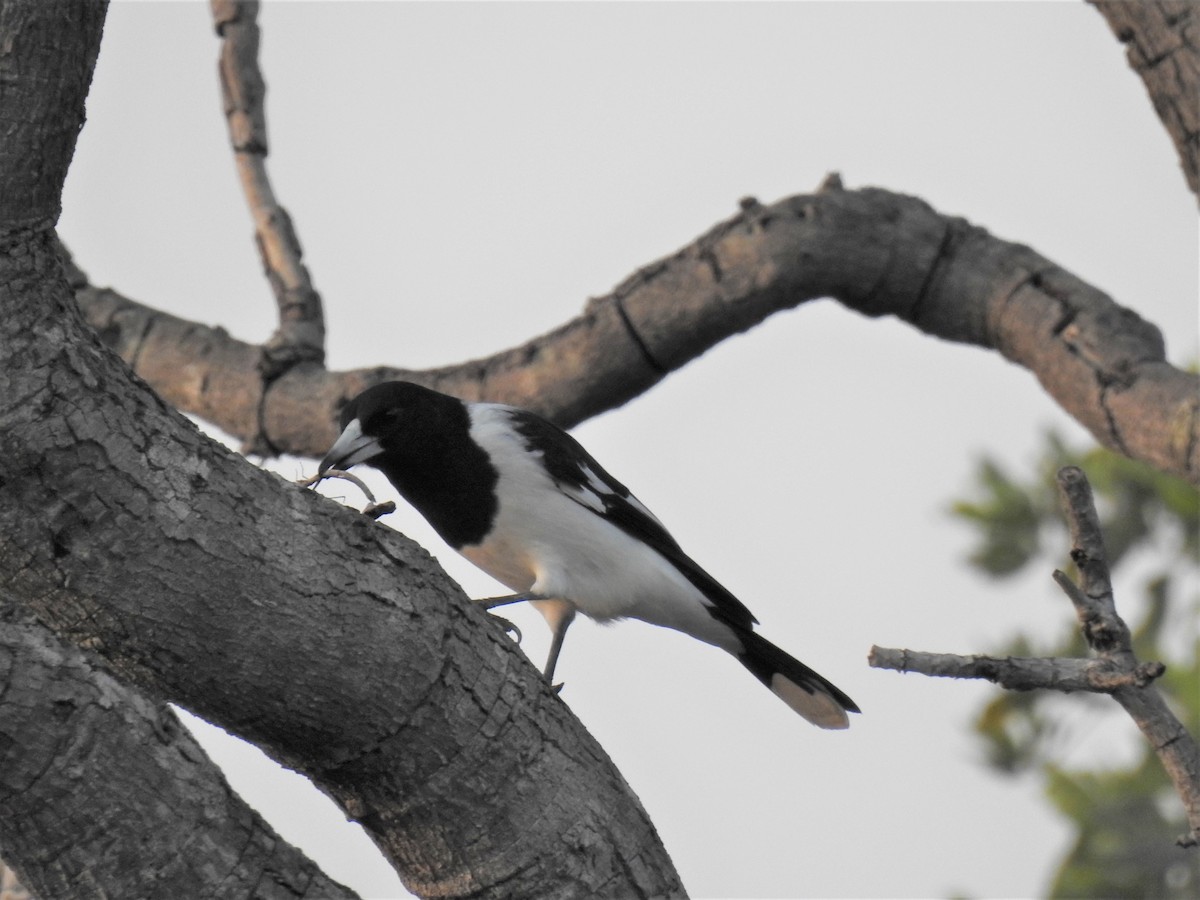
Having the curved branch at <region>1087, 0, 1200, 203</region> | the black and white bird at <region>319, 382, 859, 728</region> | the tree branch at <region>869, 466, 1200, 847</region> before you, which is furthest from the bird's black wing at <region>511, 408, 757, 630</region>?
the tree branch at <region>869, 466, 1200, 847</region>

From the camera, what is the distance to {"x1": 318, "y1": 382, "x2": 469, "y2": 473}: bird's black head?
15.1 feet

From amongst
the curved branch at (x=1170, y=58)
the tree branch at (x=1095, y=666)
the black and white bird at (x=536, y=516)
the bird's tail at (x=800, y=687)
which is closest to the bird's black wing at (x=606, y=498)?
the black and white bird at (x=536, y=516)

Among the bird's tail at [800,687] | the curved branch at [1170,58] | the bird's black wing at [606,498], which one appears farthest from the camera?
the bird's tail at [800,687]

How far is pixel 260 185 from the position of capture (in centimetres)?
508

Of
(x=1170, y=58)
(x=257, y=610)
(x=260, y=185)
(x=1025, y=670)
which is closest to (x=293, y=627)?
(x=257, y=610)

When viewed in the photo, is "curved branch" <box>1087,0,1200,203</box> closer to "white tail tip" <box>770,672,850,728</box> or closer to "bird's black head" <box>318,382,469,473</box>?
"white tail tip" <box>770,672,850,728</box>

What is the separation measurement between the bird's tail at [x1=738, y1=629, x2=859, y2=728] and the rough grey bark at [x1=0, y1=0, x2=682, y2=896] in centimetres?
218

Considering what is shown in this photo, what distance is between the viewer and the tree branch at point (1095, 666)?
111 inches

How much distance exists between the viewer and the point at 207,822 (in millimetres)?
2486

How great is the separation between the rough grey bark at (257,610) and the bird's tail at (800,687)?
2.18m

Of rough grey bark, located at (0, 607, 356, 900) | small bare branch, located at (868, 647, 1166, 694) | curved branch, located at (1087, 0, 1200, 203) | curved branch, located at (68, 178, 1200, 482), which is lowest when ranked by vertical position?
rough grey bark, located at (0, 607, 356, 900)

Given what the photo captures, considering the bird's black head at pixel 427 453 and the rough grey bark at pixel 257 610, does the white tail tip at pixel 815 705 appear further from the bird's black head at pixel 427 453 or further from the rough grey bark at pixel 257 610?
the rough grey bark at pixel 257 610

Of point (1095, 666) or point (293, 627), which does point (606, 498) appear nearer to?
point (1095, 666)

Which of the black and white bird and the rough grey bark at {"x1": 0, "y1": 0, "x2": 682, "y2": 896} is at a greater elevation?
the black and white bird
